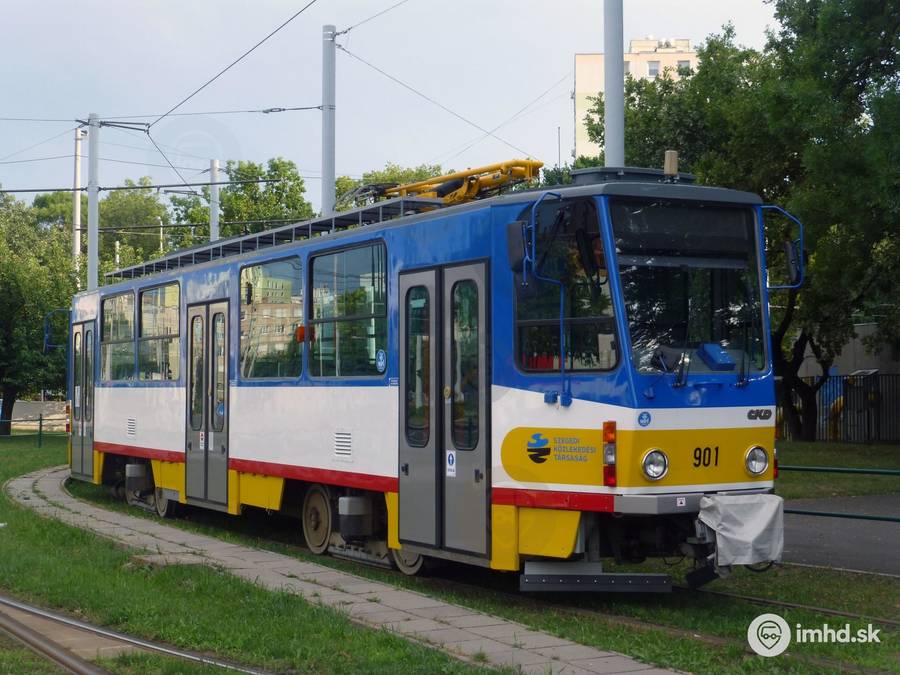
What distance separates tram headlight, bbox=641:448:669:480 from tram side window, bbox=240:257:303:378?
17.0 feet

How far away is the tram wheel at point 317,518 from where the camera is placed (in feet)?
43.6

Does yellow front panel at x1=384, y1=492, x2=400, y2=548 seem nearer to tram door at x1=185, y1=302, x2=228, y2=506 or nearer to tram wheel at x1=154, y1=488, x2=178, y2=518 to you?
tram door at x1=185, y1=302, x2=228, y2=506

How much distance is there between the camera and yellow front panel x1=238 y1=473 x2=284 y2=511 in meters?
13.9

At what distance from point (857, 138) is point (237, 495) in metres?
12.0

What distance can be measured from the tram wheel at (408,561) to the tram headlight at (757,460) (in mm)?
3317

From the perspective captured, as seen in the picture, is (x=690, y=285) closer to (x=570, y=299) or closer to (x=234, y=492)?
(x=570, y=299)

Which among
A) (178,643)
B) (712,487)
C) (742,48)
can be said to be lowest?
(178,643)

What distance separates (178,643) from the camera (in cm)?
866

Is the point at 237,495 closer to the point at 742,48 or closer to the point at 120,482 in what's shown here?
the point at 120,482

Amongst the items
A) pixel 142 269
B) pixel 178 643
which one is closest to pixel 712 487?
pixel 178 643

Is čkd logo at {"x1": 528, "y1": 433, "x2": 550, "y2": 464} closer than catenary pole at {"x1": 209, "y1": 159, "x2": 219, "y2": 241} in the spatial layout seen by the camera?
Yes

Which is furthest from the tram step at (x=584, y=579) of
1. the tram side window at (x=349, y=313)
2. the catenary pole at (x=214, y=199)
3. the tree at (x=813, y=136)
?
the catenary pole at (x=214, y=199)

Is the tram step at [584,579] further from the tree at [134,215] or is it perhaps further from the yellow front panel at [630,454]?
the tree at [134,215]

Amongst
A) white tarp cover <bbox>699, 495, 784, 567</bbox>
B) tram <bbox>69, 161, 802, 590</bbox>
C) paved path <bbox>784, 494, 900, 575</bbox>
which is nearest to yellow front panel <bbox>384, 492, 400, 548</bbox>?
tram <bbox>69, 161, 802, 590</bbox>
